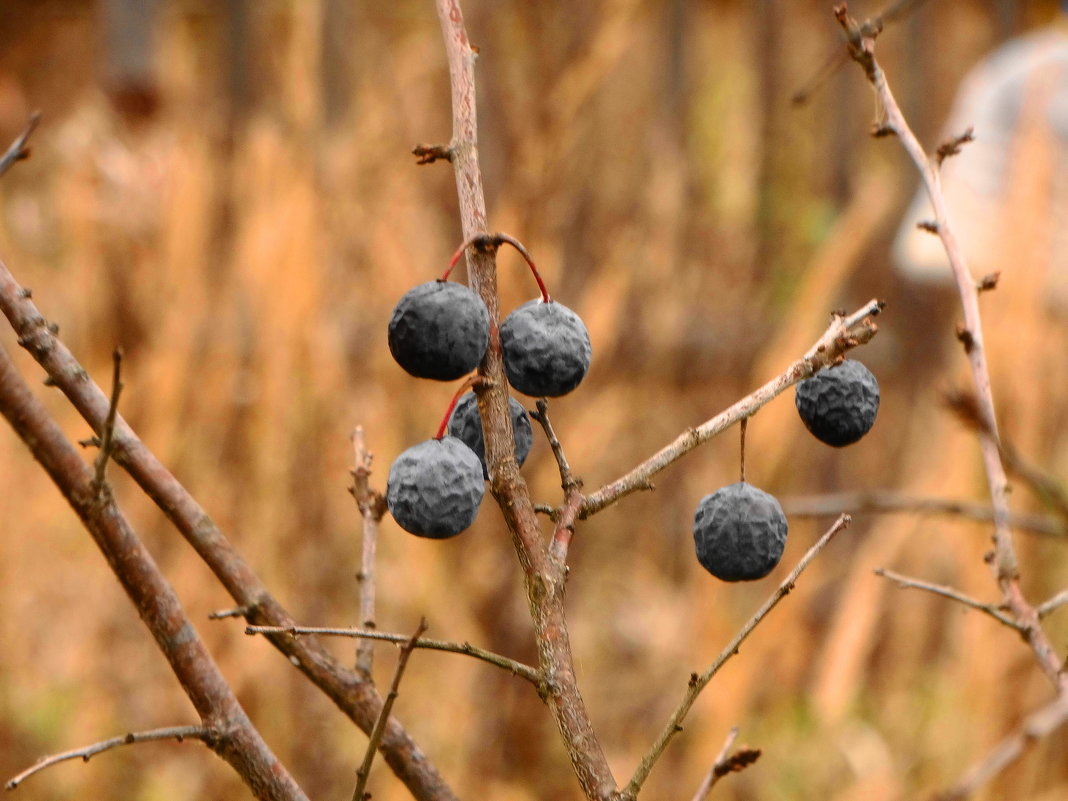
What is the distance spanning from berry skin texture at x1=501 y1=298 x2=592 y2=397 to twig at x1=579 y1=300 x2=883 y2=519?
50 millimetres

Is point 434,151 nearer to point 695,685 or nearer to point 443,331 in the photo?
point 443,331

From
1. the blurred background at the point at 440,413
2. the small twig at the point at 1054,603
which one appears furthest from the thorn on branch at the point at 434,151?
the blurred background at the point at 440,413

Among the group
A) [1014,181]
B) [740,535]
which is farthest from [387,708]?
[1014,181]

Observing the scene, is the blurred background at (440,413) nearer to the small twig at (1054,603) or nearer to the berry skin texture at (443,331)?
the small twig at (1054,603)

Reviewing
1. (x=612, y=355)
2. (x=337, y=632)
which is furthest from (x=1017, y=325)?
(x=337, y=632)

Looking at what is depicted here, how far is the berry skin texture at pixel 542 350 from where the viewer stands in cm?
49

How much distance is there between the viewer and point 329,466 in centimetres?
185

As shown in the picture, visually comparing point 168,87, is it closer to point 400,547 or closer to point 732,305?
point 400,547

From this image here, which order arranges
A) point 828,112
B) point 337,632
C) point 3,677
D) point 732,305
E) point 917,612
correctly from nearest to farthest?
point 337,632 → point 3,677 → point 917,612 → point 732,305 → point 828,112

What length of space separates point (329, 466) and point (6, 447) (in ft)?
2.02

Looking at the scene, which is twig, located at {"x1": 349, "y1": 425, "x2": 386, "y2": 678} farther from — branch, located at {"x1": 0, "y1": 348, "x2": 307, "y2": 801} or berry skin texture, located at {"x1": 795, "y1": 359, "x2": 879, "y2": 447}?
berry skin texture, located at {"x1": 795, "y1": 359, "x2": 879, "y2": 447}

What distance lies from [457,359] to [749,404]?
13 cm

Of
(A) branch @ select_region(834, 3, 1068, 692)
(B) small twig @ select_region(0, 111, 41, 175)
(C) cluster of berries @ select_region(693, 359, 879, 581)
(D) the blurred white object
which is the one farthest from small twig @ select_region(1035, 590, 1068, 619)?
(D) the blurred white object

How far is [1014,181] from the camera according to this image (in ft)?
5.62
